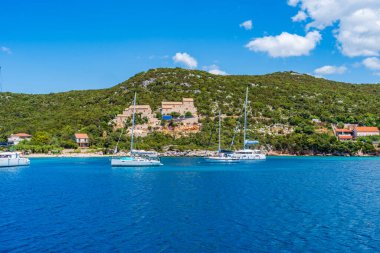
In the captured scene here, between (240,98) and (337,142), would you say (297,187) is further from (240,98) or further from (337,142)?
(240,98)

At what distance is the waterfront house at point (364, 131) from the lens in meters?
99.4

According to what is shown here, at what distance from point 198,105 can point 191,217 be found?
90460 millimetres

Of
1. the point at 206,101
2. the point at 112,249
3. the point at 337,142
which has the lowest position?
the point at 112,249

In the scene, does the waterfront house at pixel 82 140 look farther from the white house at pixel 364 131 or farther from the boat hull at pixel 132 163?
the white house at pixel 364 131

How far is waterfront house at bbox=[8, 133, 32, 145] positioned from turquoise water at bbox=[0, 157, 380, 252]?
2316 inches

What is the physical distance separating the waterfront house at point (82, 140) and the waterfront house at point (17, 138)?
1307 centimetres

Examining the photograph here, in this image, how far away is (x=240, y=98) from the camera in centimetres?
11912

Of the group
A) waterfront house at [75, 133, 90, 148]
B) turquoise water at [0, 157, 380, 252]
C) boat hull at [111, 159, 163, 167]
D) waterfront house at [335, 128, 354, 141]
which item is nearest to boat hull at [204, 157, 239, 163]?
boat hull at [111, 159, 163, 167]

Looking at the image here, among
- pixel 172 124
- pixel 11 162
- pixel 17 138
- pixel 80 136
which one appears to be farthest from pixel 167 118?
pixel 11 162

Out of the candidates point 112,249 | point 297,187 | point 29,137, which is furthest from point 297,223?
point 29,137

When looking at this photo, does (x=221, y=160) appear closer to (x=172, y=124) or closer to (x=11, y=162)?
(x=11, y=162)

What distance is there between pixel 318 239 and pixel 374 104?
120 m

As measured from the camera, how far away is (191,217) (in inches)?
913

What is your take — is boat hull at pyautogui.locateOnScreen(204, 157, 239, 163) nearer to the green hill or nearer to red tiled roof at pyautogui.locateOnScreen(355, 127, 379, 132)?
the green hill
